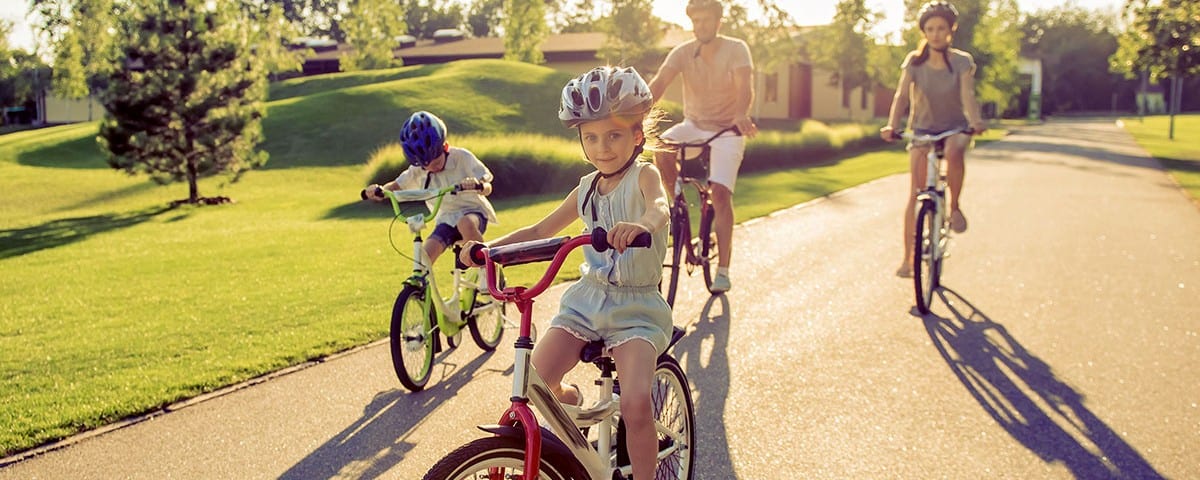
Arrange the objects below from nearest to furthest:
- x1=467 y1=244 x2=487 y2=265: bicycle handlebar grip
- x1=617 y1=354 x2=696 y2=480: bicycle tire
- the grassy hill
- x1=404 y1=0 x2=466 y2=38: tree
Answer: x1=467 y1=244 x2=487 y2=265: bicycle handlebar grip
x1=617 y1=354 x2=696 y2=480: bicycle tire
the grassy hill
x1=404 y1=0 x2=466 y2=38: tree

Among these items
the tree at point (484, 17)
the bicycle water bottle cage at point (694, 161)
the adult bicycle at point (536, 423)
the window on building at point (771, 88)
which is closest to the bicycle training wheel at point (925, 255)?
the bicycle water bottle cage at point (694, 161)

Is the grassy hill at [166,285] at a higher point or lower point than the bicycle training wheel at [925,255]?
lower

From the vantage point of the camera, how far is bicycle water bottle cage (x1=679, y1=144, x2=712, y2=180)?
7.62m

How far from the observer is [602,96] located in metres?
3.12

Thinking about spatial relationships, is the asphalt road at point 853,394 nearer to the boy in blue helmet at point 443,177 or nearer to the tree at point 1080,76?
the boy in blue helmet at point 443,177

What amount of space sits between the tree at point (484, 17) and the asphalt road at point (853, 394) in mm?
92522

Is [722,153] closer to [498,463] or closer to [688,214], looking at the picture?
[688,214]

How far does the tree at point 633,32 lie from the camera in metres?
39.7

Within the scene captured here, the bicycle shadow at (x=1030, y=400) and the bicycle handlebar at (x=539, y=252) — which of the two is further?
the bicycle shadow at (x=1030, y=400)

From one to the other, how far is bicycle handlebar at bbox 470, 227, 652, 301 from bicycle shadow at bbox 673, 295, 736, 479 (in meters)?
1.41

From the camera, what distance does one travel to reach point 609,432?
327cm

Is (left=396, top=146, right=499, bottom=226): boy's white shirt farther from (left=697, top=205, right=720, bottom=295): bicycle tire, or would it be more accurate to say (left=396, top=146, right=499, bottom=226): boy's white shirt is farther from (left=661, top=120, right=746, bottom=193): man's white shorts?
(left=697, top=205, right=720, bottom=295): bicycle tire

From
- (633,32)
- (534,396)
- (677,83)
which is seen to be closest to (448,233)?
(534,396)

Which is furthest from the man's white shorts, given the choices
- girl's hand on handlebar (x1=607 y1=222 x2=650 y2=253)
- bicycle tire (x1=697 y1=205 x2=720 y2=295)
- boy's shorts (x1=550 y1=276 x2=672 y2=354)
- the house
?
the house
